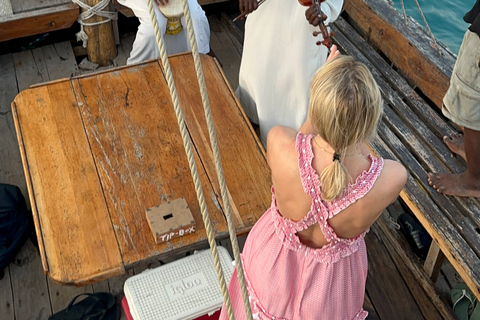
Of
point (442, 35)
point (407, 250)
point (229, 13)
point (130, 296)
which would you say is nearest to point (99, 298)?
point (130, 296)

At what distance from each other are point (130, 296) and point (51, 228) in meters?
0.39

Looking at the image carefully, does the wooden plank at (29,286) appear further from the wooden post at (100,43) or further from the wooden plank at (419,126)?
the wooden plank at (419,126)

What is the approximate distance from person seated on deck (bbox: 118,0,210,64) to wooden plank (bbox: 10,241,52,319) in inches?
53.9

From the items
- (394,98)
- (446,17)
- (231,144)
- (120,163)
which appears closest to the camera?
(120,163)

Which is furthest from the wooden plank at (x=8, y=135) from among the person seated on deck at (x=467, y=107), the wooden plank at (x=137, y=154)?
the person seated on deck at (x=467, y=107)

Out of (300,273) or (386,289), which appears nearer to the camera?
(300,273)

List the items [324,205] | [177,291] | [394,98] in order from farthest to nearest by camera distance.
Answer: [394,98] < [177,291] < [324,205]

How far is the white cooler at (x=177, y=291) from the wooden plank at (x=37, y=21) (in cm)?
227

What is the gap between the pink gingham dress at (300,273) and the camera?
5.61 ft

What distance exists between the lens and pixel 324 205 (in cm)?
156

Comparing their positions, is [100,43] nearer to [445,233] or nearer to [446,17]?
[445,233]

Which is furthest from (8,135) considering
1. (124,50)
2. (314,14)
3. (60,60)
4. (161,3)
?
(314,14)

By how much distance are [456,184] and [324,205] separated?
3.71ft

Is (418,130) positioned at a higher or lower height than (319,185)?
lower
